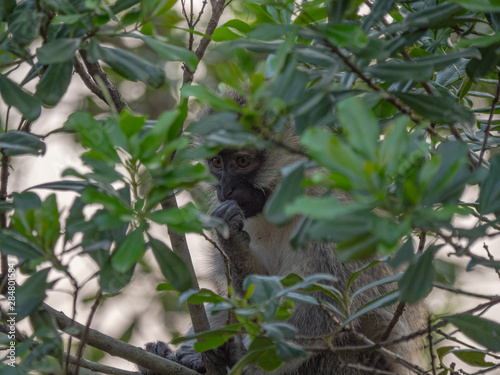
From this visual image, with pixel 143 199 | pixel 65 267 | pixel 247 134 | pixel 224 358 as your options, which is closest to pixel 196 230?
pixel 143 199

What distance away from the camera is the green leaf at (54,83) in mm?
2014

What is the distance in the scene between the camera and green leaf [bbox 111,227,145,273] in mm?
1626

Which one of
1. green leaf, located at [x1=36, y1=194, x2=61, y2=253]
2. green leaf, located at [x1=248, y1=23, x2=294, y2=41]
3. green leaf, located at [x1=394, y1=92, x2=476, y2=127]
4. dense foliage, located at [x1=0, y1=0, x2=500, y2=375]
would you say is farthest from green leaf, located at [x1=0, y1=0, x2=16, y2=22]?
green leaf, located at [x1=394, y1=92, x2=476, y2=127]

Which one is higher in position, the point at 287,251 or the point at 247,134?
the point at 287,251

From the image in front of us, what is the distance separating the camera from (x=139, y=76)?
2059 mm

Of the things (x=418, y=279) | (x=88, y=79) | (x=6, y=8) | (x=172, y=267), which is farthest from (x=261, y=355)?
(x=88, y=79)

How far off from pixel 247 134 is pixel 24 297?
882 mm

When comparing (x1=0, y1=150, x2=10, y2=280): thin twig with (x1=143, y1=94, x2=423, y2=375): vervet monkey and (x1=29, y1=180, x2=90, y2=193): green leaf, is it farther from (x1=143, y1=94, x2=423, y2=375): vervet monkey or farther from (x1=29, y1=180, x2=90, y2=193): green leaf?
(x1=143, y1=94, x2=423, y2=375): vervet monkey

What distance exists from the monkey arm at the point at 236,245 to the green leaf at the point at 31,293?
2.04 m

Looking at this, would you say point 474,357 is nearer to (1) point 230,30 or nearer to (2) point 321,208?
(1) point 230,30

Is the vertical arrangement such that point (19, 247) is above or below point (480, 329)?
above

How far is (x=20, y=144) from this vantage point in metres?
2.11

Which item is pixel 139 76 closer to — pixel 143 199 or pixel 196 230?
pixel 143 199

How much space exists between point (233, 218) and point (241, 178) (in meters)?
0.45
